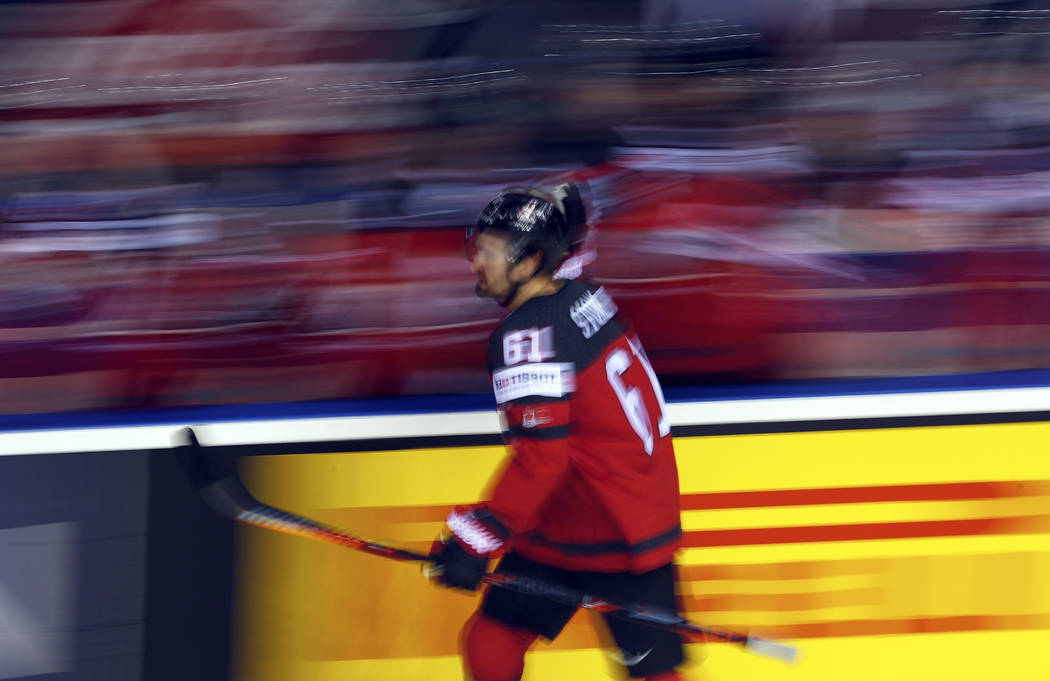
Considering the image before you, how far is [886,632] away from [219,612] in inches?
62.5

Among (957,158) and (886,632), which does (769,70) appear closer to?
(957,158)

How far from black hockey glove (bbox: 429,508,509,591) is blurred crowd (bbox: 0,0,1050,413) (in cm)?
61

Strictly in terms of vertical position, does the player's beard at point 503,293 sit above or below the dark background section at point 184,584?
above

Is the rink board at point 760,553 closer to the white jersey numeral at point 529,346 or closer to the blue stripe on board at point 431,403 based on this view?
the blue stripe on board at point 431,403

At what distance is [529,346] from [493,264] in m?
0.20

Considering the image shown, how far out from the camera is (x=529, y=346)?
202cm

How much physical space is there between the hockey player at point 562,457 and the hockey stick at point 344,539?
0.03m

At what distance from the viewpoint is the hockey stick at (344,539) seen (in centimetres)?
Answer: 218

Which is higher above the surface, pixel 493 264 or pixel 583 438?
pixel 493 264

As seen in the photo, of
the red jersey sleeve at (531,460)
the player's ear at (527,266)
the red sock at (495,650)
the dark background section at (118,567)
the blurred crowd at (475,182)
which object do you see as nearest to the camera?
the red jersey sleeve at (531,460)

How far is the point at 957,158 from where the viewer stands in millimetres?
2893

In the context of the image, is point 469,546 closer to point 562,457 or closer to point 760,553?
point 562,457

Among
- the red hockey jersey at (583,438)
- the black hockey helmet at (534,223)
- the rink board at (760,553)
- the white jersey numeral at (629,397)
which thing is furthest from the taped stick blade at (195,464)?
the white jersey numeral at (629,397)

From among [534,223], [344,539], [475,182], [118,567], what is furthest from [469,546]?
[475,182]
